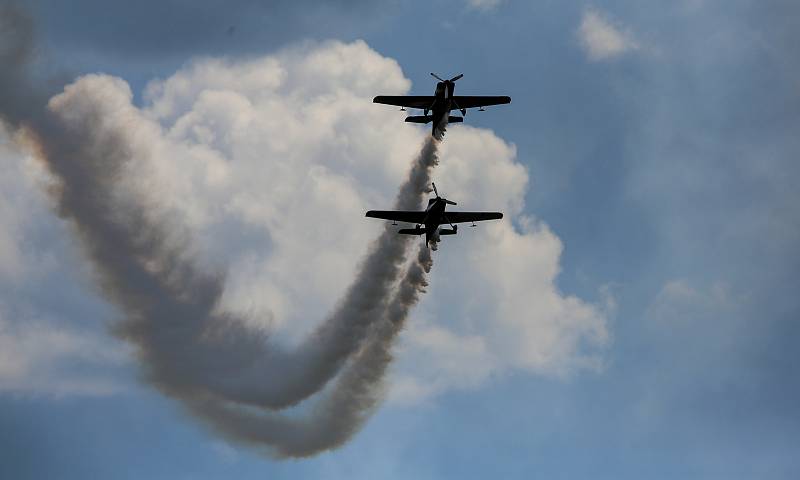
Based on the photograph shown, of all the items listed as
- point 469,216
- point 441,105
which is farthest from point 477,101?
point 469,216

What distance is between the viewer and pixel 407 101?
10831 centimetres

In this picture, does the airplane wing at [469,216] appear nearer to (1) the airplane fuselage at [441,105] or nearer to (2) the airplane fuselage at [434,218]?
(2) the airplane fuselage at [434,218]

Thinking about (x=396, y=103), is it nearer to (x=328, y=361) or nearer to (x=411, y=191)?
(x=411, y=191)

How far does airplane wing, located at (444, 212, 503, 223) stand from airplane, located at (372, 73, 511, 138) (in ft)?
28.1

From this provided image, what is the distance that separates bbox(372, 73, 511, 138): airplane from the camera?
10500 cm

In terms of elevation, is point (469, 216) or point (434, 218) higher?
point (469, 216)

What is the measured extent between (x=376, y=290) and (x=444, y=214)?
9.23 meters

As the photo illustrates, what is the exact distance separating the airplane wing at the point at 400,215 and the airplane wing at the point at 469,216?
3416 millimetres

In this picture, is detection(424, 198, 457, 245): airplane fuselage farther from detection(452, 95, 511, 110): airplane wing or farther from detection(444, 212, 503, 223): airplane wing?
detection(452, 95, 511, 110): airplane wing

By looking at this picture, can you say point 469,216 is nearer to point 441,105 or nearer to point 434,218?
point 434,218

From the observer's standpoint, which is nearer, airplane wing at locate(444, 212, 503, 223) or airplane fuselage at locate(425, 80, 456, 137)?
airplane fuselage at locate(425, 80, 456, 137)

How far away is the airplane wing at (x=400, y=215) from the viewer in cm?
10625

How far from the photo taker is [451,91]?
344 ft

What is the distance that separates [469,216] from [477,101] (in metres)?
10.8
